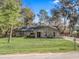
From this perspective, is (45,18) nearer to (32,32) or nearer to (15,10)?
(32,32)

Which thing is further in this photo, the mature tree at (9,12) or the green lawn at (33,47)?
the mature tree at (9,12)

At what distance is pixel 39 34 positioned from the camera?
72.6m

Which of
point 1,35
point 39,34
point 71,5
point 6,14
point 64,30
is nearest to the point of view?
point 71,5

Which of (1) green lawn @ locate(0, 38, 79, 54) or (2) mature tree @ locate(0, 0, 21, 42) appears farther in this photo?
(2) mature tree @ locate(0, 0, 21, 42)

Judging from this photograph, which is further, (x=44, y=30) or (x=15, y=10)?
(x=44, y=30)

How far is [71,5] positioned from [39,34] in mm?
36407

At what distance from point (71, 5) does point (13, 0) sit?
1152cm

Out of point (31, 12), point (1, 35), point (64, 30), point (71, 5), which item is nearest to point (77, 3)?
point (71, 5)

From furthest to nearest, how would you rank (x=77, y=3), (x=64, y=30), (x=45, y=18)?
(x=45, y=18) < (x=64, y=30) < (x=77, y=3)

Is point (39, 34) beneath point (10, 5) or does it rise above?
beneath

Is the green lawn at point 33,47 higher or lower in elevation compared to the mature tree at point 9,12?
lower

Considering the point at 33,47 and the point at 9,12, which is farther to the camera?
the point at 9,12

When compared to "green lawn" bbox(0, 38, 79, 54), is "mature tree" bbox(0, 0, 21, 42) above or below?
above

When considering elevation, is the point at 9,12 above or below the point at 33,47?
above
